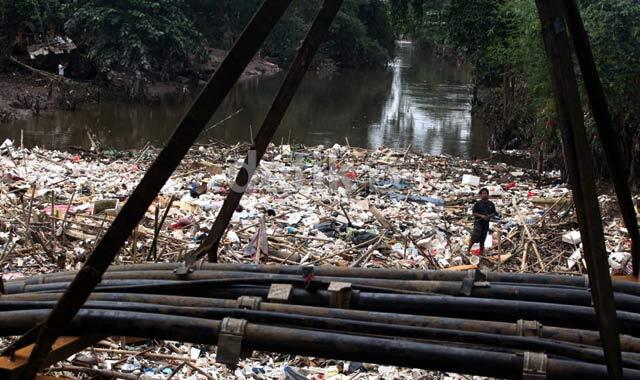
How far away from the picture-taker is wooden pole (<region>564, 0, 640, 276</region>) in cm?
249

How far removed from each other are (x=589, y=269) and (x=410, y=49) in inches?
2397

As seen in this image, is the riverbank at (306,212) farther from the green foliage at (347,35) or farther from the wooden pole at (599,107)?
the green foliage at (347,35)

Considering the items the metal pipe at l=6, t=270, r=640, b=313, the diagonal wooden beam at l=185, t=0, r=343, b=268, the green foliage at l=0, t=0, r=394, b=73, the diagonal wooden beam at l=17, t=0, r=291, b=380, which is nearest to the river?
the green foliage at l=0, t=0, r=394, b=73

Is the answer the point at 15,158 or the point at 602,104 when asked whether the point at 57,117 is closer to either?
the point at 15,158

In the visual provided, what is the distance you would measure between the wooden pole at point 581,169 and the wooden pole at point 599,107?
0.42 meters

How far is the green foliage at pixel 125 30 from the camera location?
2384 centimetres

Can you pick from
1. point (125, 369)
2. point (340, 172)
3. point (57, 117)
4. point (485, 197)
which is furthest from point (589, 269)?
point (57, 117)

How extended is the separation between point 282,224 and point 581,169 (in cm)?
582

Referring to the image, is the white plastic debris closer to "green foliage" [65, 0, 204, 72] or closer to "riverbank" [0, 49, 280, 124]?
"riverbank" [0, 49, 280, 124]

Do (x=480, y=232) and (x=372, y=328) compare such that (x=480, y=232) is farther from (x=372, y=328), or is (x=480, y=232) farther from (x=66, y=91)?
(x=66, y=91)

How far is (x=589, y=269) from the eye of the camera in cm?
199

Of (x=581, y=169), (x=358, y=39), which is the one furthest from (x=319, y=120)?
(x=581, y=169)

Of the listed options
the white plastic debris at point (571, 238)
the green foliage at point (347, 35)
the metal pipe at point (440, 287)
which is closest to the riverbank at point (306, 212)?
the white plastic debris at point (571, 238)

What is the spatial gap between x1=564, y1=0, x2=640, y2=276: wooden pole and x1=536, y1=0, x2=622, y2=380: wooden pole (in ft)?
1.38
